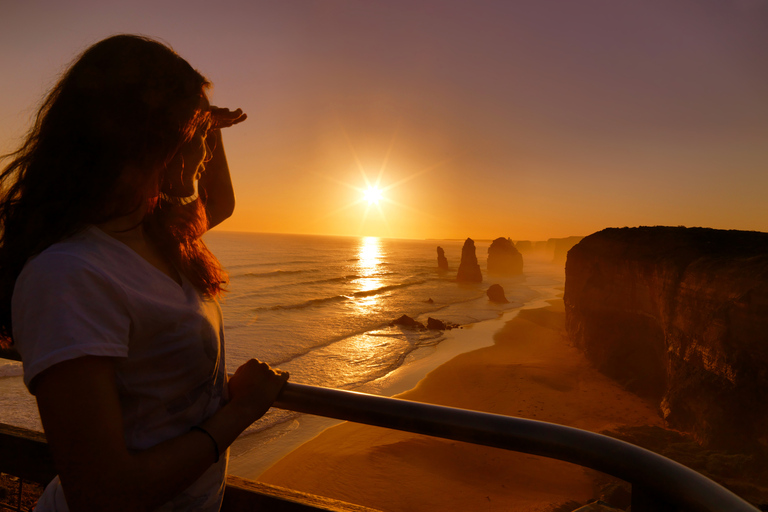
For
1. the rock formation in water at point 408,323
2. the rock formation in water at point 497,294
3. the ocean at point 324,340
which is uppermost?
the rock formation in water at point 497,294


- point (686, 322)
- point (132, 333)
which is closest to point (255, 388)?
point (132, 333)

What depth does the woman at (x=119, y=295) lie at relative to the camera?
676 millimetres

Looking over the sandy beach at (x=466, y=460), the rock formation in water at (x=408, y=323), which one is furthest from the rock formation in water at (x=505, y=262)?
the sandy beach at (x=466, y=460)

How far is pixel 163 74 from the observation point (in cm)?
99

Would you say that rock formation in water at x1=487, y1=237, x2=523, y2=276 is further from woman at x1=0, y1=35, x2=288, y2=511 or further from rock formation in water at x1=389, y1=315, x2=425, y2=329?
woman at x1=0, y1=35, x2=288, y2=511

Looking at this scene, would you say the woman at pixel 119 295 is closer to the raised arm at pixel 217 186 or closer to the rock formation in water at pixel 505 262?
the raised arm at pixel 217 186

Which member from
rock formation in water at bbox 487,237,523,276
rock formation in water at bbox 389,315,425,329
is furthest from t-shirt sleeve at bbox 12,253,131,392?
rock formation in water at bbox 487,237,523,276

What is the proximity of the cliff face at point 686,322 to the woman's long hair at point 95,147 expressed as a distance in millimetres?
10437

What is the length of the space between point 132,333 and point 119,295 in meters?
0.09

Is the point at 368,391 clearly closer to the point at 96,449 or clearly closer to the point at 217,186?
the point at 217,186

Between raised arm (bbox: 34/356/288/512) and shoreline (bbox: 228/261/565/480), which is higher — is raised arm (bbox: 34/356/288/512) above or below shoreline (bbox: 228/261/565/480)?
above

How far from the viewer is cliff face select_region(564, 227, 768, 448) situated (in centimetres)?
790

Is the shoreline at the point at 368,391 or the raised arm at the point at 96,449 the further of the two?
the shoreline at the point at 368,391

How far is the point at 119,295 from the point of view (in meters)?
0.77
